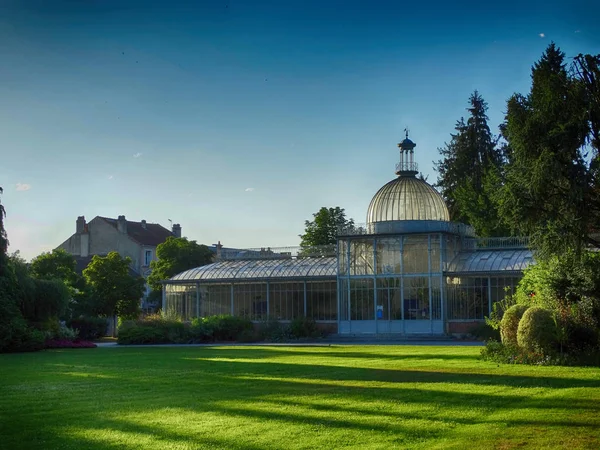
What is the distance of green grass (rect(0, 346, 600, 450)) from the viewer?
10438 millimetres

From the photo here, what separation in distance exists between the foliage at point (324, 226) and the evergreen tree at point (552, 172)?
35283 millimetres

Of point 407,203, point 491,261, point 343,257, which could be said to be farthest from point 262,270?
point 491,261

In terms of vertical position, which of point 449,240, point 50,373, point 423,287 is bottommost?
point 50,373

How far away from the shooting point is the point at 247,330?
44750 millimetres

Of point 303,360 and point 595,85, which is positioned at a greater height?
point 595,85

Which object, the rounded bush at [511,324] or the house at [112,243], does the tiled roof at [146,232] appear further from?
the rounded bush at [511,324]

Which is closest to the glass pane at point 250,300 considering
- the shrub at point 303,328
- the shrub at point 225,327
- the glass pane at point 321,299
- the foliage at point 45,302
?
the glass pane at point 321,299

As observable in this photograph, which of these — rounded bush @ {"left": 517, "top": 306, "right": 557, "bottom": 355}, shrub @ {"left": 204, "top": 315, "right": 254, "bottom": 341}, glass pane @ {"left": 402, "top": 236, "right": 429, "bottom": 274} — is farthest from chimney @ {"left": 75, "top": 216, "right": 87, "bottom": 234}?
rounded bush @ {"left": 517, "top": 306, "right": 557, "bottom": 355}

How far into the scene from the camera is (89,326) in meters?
50.9

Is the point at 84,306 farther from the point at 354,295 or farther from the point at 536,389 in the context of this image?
the point at 536,389

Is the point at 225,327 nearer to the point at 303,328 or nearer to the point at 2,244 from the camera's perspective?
the point at 303,328

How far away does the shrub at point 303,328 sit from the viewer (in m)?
44.2

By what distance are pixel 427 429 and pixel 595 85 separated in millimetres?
14882

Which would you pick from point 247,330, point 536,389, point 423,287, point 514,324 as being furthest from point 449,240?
point 536,389
